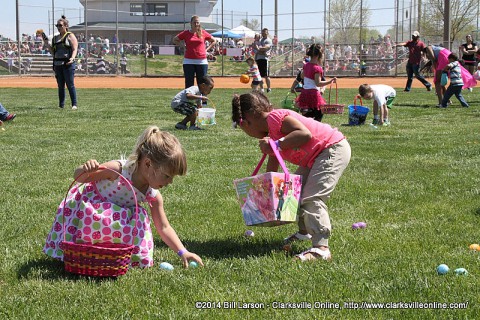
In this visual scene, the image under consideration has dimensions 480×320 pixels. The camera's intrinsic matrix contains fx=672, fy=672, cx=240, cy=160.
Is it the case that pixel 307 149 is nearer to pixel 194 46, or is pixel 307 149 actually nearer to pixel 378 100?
pixel 378 100

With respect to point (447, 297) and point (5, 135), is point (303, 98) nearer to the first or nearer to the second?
point (5, 135)

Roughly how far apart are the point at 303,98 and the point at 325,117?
5.32ft

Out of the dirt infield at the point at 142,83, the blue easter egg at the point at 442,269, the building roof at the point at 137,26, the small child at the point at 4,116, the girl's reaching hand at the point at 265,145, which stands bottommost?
the blue easter egg at the point at 442,269

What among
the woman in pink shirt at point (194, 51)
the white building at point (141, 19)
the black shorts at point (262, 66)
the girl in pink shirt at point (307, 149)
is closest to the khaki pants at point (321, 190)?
the girl in pink shirt at point (307, 149)

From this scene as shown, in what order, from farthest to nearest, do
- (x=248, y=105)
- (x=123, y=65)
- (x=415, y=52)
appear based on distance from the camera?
(x=123, y=65), (x=415, y=52), (x=248, y=105)

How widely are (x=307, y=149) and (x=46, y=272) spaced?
182cm

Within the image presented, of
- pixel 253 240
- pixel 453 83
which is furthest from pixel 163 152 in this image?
pixel 453 83

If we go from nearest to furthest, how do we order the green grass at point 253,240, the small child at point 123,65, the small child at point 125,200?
1. the green grass at point 253,240
2. the small child at point 125,200
3. the small child at point 123,65

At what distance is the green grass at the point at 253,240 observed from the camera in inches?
132

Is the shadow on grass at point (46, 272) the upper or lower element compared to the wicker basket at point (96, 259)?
lower

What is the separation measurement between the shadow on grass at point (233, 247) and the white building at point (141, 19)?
3334 cm

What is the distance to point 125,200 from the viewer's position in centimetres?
398

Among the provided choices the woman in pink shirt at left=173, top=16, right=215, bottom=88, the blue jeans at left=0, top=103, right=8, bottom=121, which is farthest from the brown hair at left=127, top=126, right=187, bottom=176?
the woman in pink shirt at left=173, top=16, right=215, bottom=88

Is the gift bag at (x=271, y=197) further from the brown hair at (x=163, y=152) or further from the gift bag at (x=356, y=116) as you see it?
the gift bag at (x=356, y=116)
